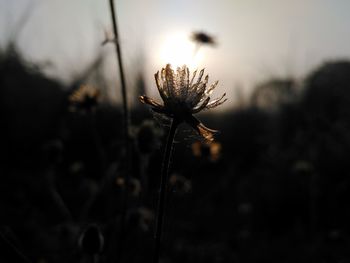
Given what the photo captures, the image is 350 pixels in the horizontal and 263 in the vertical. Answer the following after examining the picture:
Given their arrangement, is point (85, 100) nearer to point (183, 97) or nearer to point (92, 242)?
point (92, 242)

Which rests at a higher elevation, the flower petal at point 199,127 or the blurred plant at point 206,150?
the blurred plant at point 206,150

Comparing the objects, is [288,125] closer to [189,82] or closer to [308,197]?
[308,197]

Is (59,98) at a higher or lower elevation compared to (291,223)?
higher

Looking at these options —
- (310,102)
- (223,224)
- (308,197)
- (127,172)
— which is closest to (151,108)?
(127,172)

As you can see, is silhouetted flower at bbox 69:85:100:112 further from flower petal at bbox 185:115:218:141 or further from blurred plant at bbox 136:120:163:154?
flower petal at bbox 185:115:218:141

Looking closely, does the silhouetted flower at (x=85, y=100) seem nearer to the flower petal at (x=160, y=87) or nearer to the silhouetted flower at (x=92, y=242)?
the silhouetted flower at (x=92, y=242)

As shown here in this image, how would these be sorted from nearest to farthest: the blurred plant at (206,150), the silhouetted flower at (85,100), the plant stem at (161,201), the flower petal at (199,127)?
the plant stem at (161,201)
the flower petal at (199,127)
the silhouetted flower at (85,100)
the blurred plant at (206,150)

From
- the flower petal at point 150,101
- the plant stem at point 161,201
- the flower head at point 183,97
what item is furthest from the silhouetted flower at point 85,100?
the plant stem at point 161,201

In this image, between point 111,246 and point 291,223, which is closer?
point 111,246

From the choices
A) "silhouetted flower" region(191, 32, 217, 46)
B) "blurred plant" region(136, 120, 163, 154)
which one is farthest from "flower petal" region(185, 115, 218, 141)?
"silhouetted flower" region(191, 32, 217, 46)

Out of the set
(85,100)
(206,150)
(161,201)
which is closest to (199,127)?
(161,201)
